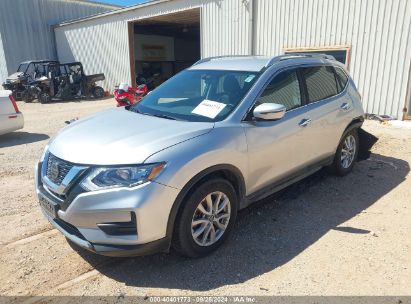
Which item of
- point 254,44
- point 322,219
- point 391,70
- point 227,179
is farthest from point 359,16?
point 227,179

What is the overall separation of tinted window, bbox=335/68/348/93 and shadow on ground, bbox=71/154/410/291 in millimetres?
1317

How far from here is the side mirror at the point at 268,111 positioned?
3.28 m

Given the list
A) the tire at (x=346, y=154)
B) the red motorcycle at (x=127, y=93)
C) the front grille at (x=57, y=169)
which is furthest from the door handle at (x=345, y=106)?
the red motorcycle at (x=127, y=93)

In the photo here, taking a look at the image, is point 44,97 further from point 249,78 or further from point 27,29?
point 249,78

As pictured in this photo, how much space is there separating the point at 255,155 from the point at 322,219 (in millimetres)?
1236

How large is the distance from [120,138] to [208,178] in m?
0.83

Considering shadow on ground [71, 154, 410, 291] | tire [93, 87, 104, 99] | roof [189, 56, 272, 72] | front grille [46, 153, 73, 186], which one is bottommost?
tire [93, 87, 104, 99]

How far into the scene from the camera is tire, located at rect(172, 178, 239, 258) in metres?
2.87

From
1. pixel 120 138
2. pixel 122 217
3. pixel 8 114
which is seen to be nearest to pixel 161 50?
pixel 8 114

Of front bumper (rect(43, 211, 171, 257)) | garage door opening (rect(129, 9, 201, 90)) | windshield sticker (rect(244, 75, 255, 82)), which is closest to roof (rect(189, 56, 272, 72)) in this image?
windshield sticker (rect(244, 75, 255, 82))

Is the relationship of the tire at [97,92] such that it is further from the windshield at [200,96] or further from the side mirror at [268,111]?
the side mirror at [268,111]

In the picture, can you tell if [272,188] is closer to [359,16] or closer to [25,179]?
[25,179]

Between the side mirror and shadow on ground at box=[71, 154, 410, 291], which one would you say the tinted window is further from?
the side mirror

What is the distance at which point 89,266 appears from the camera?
3080 millimetres
